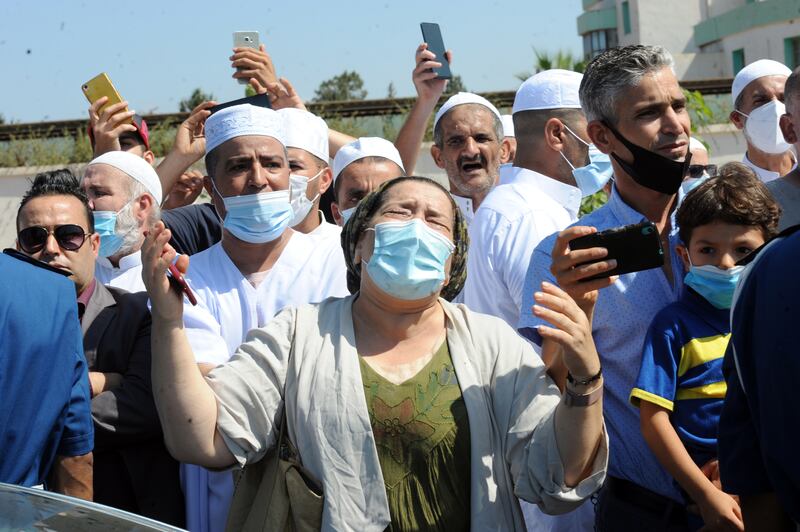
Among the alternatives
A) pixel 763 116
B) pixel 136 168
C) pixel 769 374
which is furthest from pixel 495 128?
pixel 769 374

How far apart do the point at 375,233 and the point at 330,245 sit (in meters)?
1.32

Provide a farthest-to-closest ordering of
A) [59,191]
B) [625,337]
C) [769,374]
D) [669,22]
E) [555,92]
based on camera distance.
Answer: [669,22]
[555,92]
[59,191]
[625,337]
[769,374]

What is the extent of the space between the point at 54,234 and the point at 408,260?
166cm

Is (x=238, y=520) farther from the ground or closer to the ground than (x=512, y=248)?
closer to the ground

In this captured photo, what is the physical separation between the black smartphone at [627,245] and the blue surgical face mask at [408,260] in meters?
0.44

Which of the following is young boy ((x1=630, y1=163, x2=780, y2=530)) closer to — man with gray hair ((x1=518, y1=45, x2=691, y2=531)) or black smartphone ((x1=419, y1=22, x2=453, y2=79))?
man with gray hair ((x1=518, y1=45, x2=691, y2=531))

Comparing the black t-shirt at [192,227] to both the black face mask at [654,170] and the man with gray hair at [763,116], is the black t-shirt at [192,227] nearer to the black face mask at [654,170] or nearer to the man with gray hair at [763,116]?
the black face mask at [654,170]

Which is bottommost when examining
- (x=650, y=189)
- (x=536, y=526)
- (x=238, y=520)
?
(x=536, y=526)

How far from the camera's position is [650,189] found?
134 inches

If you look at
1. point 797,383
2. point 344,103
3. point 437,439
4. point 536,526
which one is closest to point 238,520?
point 437,439

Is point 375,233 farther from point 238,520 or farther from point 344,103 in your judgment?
point 344,103

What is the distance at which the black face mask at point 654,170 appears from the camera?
3.34 meters

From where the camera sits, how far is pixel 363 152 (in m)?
5.51

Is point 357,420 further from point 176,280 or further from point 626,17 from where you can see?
point 626,17
